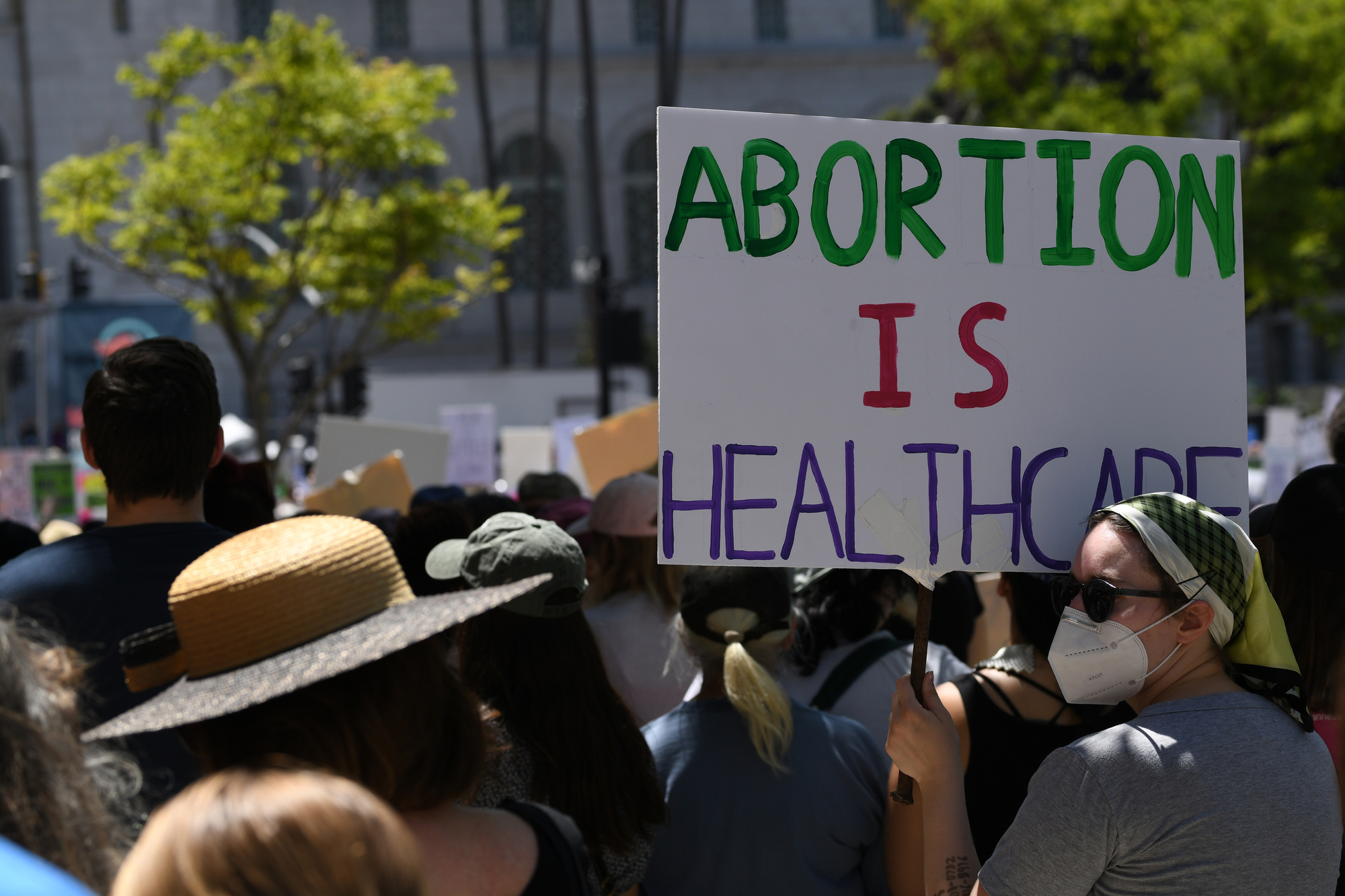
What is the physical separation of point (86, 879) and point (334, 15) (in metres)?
40.0

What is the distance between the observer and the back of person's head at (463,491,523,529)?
4.19 metres

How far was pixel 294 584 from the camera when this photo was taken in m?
1.55

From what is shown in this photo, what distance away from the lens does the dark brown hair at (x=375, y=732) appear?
5.12 ft

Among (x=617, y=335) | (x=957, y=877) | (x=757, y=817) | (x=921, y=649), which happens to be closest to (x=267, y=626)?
(x=921, y=649)

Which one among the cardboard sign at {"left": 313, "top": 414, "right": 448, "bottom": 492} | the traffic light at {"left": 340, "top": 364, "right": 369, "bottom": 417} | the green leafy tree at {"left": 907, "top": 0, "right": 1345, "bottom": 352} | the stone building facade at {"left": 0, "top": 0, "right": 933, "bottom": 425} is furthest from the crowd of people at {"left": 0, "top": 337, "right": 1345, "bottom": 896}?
the stone building facade at {"left": 0, "top": 0, "right": 933, "bottom": 425}

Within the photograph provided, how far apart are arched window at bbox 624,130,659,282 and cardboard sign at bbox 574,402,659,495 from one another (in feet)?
106

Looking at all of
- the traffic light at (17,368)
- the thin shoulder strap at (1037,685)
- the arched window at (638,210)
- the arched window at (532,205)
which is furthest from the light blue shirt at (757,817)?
the arched window at (532,205)

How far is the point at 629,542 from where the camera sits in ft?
12.6

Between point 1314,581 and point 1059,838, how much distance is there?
3.29 ft

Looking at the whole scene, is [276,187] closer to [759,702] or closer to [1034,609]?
[759,702]

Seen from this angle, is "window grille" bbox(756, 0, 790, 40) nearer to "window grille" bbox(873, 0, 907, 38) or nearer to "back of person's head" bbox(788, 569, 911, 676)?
"window grille" bbox(873, 0, 907, 38)

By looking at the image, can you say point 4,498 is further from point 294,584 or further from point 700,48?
point 700,48

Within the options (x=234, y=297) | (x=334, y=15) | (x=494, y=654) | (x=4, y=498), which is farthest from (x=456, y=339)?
(x=494, y=654)

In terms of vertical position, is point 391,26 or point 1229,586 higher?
point 391,26
